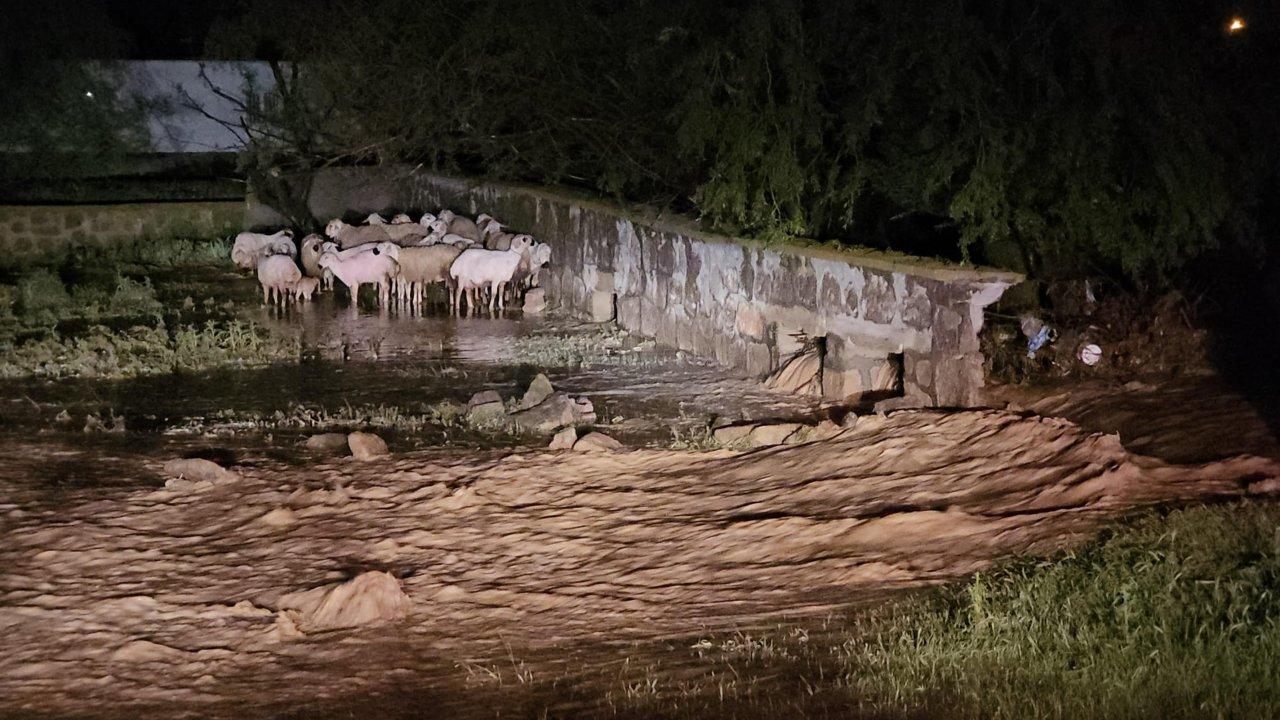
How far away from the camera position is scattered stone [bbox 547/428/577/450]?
1042cm

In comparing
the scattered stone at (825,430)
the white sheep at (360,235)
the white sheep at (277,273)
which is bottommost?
the scattered stone at (825,430)

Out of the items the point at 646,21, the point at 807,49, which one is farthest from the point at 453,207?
the point at 807,49

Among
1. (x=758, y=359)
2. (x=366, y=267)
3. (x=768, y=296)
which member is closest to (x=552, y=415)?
(x=758, y=359)

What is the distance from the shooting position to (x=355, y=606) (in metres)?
7.00

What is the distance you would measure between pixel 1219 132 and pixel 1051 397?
3014 millimetres

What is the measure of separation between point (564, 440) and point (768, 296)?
330 cm

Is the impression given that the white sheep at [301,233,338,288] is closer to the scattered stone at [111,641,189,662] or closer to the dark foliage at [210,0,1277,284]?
the dark foliage at [210,0,1277,284]

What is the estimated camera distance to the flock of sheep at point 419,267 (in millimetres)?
17688

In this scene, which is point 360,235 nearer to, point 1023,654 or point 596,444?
point 596,444

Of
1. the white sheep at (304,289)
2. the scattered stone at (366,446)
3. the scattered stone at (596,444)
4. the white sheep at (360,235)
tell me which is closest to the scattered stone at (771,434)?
the scattered stone at (596,444)

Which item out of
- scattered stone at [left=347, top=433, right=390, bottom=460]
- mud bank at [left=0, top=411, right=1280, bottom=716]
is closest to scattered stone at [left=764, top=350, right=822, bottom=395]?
mud bank at [left=0, top=411, right=1280, bottom=716]

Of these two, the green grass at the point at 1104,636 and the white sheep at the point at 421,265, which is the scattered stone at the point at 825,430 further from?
the white sheep at the point at 421,265

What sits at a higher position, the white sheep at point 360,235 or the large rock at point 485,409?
the white sheep at point 360,235

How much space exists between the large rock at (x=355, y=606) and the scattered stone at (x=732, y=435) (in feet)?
12.5
